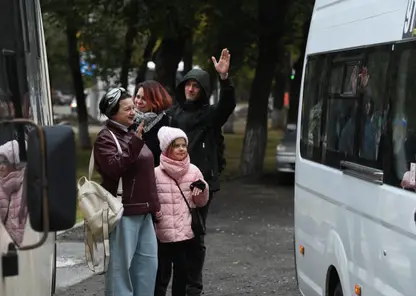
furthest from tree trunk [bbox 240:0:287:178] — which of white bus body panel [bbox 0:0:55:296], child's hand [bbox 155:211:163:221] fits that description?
white bus body panel [bbox 0:0:55:296]

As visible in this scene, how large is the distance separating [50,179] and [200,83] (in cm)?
416

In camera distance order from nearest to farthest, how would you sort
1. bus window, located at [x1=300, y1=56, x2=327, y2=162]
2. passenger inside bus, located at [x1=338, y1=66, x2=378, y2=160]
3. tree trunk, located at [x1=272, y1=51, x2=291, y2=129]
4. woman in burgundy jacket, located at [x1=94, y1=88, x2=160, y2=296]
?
passenger inside bus, located at [x1=338, y1=66, x2=378, y2=160] < woman in burgundy jacket, located at [x1=94, y1=88, x2=160, y2=296] < bus window, located at [x1=300, y1=56, x2=327, y2=162] < tree trunk, located at [x1=272, y1=51, x2=291, y2=129]

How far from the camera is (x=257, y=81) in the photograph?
20.8 m

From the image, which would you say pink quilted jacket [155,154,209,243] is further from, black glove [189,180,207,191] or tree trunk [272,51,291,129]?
tree trunk [272,51,291,129]

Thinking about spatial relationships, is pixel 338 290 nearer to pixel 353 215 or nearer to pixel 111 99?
pixel 353 215

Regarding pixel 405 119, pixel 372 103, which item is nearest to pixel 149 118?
pixel 372 103

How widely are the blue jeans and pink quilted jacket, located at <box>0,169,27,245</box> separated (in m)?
2.52

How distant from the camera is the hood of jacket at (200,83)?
708 cm

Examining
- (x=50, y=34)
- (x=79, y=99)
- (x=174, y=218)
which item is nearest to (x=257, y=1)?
(x=79, y=99)

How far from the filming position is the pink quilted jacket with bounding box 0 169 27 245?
3.32m

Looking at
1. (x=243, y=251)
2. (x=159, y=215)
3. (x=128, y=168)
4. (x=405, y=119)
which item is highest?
(x=405, y=119)

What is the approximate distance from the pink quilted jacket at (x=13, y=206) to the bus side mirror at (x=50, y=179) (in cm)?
25

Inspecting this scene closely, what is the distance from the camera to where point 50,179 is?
2.98 m

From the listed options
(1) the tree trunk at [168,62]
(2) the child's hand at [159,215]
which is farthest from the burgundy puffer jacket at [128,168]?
(1) the tree trunk at [168,62]
